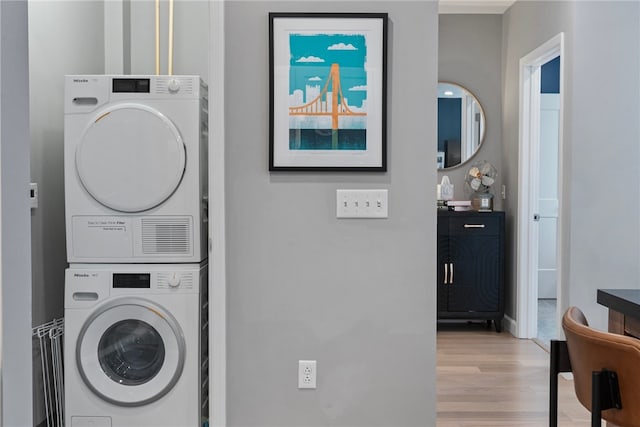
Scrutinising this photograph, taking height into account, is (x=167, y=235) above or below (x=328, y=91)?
below

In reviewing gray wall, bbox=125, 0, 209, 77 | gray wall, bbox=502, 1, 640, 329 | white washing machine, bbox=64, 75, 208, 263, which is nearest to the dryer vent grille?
white washing machine, bbox=64, 75, 208, 263

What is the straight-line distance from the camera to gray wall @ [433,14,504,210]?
516 centimetres

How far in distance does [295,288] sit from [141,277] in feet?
2.34

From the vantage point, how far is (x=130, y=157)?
256cm

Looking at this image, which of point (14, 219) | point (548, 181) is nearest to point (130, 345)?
point (14, 219)

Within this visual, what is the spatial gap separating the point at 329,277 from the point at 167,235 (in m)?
0.77

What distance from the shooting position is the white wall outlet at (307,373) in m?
2.41

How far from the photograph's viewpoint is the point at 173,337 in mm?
2561

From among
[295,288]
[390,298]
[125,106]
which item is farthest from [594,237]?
[125,106]

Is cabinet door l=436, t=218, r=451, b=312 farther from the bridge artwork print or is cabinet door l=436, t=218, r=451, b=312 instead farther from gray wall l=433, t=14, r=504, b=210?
the bridge artwork print

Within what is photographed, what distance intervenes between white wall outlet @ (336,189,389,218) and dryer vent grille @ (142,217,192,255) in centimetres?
71

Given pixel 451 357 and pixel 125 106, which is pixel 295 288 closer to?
pixel 125 106

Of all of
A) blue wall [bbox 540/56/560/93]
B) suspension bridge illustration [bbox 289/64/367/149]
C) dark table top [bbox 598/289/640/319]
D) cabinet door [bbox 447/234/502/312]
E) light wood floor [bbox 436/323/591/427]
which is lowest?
light wood floor [bbox 436/323/591/427]

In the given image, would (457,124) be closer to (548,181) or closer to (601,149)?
(548,181)
